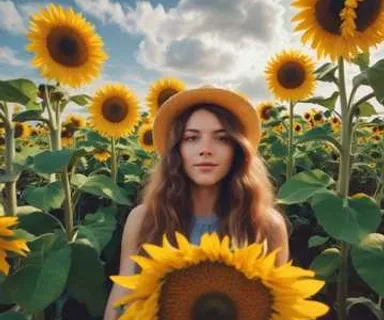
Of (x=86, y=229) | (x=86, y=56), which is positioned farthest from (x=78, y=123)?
(x=86, y=229)

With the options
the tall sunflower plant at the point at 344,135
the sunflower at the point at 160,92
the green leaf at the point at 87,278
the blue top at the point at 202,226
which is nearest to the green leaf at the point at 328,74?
the tall sunflower plant at the point at 344,135

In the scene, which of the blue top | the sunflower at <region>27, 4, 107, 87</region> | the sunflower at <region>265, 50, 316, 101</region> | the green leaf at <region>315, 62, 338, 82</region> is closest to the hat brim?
the blue top

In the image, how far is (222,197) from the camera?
112 inches

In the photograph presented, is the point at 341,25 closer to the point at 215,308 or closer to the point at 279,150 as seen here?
the point at 215,308

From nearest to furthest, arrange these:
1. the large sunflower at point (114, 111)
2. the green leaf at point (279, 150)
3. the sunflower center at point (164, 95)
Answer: the large sunflower at point (114, 111) → the green leaf at point (279, 150) → the sunflower center at point (164, 95)

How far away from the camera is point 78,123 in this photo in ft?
26.3

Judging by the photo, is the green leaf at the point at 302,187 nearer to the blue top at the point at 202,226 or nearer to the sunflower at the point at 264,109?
the blue top at the point at 202,226

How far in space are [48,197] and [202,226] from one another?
1.06m

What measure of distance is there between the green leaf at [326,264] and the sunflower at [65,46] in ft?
6.63

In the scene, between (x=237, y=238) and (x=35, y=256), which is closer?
(x=237, y=238)

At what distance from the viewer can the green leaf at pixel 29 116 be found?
11.0 ft

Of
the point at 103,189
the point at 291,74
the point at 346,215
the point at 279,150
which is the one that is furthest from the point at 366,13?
the point at 279,150

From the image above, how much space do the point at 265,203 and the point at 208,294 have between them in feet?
4.39

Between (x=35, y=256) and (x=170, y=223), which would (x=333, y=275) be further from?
(x=35, y=256)
